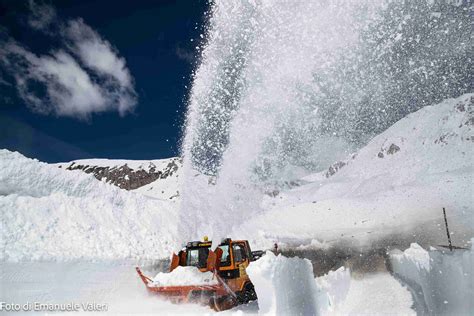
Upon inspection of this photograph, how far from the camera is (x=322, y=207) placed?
4494cm

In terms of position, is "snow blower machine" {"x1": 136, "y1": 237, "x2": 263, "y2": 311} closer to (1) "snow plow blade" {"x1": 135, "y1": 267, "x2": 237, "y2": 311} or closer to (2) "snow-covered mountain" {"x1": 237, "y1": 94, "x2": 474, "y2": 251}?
(1) "snow plow blade" {"x1": 135, "y1": 267, "x2": 237, "y2": 311}

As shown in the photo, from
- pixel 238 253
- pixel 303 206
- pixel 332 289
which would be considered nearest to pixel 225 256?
pixel 238 253

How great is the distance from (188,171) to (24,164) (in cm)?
758

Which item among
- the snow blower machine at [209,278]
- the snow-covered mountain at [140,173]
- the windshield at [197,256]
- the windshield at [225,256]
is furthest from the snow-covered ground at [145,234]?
the snow-covered mountain at [140,173]

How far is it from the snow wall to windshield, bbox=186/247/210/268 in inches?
126

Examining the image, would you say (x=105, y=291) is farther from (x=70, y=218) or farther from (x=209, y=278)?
(x=70, y=218)

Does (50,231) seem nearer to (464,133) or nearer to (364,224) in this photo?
(364,224)

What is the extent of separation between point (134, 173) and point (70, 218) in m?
141

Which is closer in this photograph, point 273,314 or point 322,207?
point 273,314

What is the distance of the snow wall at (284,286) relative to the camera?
7.14 meters

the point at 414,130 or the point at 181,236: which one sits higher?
the point at 414,130

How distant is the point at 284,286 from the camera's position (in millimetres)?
7523

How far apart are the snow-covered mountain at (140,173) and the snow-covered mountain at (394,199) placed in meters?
72.0

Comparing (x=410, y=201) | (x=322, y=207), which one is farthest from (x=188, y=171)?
(x=410, y=201)
